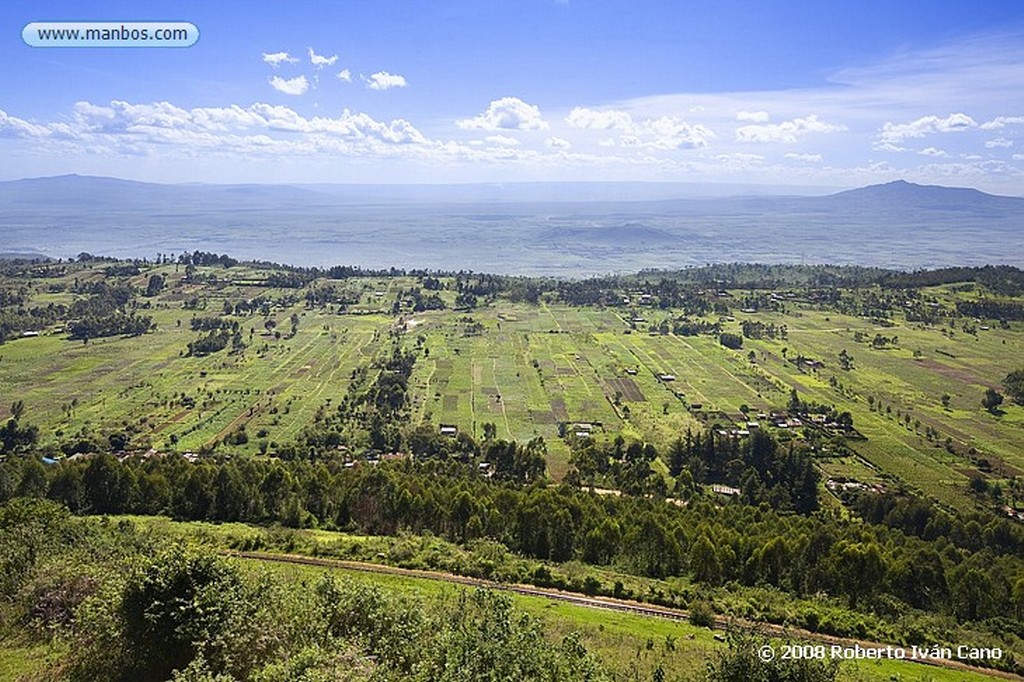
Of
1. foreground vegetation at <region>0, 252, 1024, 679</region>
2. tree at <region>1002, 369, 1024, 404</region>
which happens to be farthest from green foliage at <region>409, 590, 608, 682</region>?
tree at <region>1002, 369, 1024, 404</region>

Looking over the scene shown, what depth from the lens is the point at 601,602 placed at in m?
28.4

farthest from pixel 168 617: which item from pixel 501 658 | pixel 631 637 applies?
pixel 631 637

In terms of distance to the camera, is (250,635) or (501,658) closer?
(501,658)

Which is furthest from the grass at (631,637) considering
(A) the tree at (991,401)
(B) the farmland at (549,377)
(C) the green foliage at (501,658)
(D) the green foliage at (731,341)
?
(D) the green foliage at (731,341)

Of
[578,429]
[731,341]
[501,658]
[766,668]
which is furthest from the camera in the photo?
[731,341]

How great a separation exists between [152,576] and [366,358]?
276 ft

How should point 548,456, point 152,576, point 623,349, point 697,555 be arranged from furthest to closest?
point 623,349
point 548,456
point 697,555
point 152,576

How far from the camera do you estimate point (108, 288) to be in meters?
141

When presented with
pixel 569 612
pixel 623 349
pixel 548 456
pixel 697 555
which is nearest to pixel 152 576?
pixel 569 612

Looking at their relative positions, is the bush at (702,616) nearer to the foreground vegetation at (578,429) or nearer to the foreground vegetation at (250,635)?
the foreground vegetation at (578,429)

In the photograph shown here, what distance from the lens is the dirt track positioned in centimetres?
2466

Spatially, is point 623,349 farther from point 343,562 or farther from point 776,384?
point 343,562

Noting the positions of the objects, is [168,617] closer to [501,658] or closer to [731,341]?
[501,658]

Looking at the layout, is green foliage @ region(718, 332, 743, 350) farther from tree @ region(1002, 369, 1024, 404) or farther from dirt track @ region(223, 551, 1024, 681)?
→ dirt track @ region(223, 551, 1024, 681)
